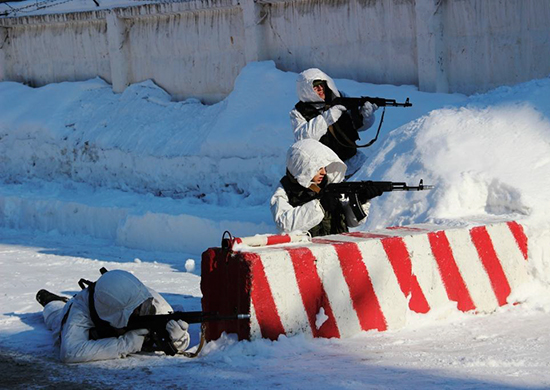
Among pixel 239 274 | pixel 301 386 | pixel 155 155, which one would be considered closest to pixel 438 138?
pixel 239 274

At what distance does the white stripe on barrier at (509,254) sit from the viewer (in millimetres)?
7551

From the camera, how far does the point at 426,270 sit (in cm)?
711

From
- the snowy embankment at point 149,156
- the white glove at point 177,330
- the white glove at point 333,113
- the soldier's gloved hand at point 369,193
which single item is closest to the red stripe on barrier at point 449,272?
the soldier's gloved hand at point 369,193

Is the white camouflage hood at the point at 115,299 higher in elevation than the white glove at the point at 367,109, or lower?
lower

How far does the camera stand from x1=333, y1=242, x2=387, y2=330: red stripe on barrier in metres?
6.77

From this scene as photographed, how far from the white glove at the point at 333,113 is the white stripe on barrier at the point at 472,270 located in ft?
7.17

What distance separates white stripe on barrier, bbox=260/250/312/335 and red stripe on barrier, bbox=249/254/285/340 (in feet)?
0.09

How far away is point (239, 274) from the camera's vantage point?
6418 millimetres

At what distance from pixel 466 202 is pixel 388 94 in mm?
5127

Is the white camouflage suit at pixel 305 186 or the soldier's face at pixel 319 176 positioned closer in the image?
the white camouflage suit at pixel 305 186

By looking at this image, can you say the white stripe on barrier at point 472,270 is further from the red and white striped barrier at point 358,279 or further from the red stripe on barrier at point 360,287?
the red stripe on barrier at point 360,287

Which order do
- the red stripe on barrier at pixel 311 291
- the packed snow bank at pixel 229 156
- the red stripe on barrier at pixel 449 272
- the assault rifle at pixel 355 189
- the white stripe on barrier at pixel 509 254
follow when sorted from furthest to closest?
the packed snow bank at pixel 229 156
the white stripe on barrier at pixel 509 254
the assault rifle at pixel 355 189
the red stripe on barrier at pixel 449 272
the red stripe on barrier at pixel 311 291

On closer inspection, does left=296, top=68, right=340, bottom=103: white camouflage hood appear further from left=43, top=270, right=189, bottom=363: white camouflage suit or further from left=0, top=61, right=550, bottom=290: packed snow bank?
left=43, top=270, right=189, bottom=363: white camouflage suit

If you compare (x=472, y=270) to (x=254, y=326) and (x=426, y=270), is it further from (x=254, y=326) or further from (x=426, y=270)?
(x=254, y=326)
